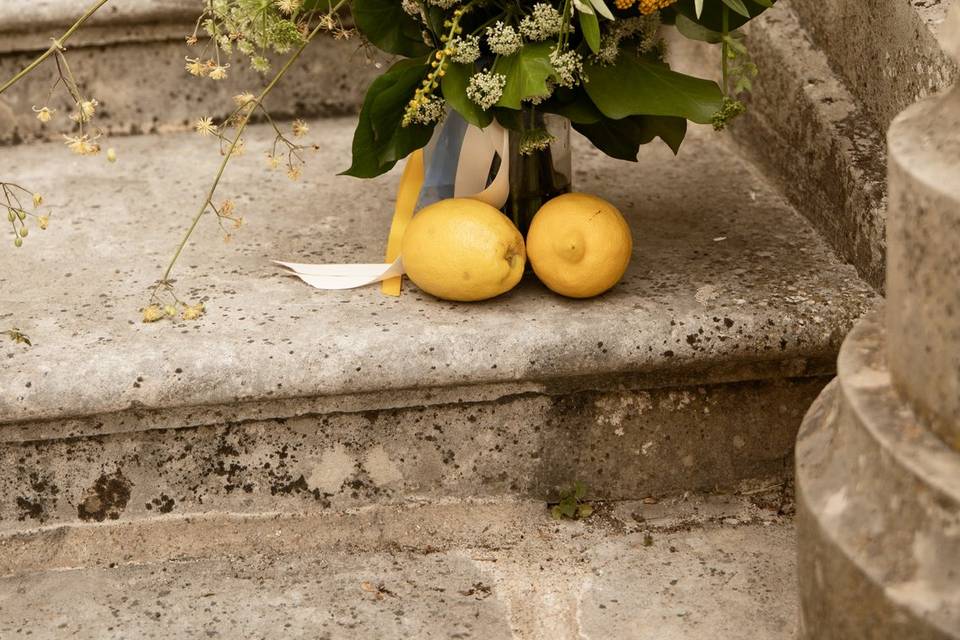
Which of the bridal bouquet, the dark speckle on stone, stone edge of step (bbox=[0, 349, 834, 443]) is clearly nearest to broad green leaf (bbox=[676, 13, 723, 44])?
the bridal bouquet

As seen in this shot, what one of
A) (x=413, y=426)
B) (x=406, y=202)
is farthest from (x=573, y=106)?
(x=413, y=426)

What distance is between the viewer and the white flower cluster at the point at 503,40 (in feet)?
3.88

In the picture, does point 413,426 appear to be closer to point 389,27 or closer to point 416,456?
point 416,456

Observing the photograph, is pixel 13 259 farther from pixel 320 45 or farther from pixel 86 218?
pixel 320 45

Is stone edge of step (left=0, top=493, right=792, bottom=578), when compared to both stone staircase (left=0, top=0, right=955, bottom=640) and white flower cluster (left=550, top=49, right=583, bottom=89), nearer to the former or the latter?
stone staircase (left=0, top=0, right=955, bottom=640)

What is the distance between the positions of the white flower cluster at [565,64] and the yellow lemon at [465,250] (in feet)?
0.57

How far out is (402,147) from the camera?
1.31 metres

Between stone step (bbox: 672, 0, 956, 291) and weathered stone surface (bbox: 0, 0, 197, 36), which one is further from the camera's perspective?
weathered stone surface (bbox: 0, 0, 197, 36)

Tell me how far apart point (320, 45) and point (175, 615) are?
42.8 inches

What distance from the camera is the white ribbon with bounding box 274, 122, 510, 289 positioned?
1335mm

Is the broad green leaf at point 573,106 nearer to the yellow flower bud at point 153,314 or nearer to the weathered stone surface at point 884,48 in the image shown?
the weathered stone surface at point 884,48

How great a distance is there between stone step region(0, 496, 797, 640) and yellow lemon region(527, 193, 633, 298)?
266mm

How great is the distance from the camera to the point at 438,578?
1.25 m

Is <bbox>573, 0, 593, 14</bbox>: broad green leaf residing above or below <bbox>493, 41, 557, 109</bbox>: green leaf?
above
